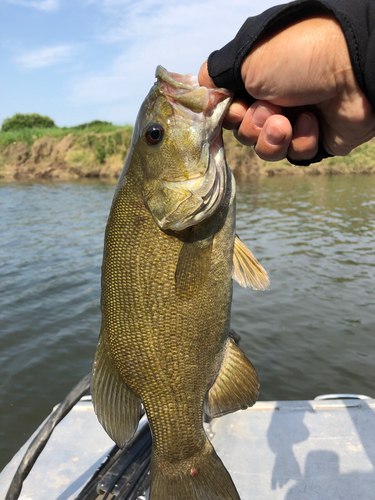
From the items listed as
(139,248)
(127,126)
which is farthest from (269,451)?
(127,126)

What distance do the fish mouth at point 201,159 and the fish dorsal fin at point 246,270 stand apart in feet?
1.02

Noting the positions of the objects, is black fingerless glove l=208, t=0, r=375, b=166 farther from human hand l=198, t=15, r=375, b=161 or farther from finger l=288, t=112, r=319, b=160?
finger l=288, t=112, r=319, b=160

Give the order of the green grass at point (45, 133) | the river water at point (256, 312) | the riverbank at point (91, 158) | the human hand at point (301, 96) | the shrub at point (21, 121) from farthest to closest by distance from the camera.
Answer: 1. the shrub at point (21, 121)
2. the green grass at point (45, 133)
3. the riverbank at point (91, 158)
4. the river water at point (256, 312)
5. the human hand at point (301, 96)

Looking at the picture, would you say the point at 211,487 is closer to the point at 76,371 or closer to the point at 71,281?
the point at 76,371

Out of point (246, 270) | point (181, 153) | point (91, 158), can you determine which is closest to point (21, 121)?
point (91, 158)

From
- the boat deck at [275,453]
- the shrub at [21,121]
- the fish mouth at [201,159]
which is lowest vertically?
the boat deck at [275,453]

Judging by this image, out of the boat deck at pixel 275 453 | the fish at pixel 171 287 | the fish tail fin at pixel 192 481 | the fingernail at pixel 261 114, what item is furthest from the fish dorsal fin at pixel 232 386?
the boat deck at pixel 275 453

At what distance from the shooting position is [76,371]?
20.7 feet

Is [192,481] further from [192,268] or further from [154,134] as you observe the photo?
[154,134]

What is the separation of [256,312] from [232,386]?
6247 mm

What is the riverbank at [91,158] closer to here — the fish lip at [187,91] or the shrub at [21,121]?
the shrub at [21,121]

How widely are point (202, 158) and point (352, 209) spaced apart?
1897cm

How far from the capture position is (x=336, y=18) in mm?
1518

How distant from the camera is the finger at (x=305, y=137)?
209 cm
